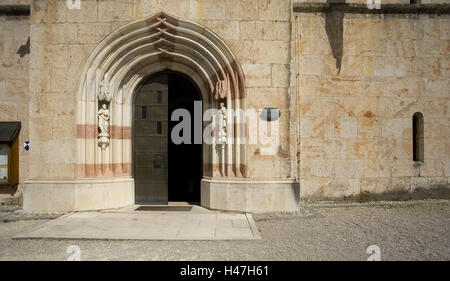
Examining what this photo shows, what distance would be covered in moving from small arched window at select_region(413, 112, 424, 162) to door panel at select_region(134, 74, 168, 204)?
6.89 metres

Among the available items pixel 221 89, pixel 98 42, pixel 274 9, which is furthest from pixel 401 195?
pixel 98 42

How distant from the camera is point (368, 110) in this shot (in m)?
8.28

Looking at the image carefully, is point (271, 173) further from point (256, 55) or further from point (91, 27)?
Result: point (91, 27)

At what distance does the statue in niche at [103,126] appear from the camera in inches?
291

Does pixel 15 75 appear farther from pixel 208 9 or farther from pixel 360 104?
pixel 360 104

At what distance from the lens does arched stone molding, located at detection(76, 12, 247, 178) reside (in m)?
7.27

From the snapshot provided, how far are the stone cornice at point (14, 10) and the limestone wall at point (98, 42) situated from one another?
1.27 meters

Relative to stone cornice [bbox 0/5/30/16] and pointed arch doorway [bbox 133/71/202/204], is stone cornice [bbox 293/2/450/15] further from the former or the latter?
stone cornice [bbox 0/5/30/16]

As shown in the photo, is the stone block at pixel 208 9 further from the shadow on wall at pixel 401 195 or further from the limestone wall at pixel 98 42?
the shadow on wall at pixel 401 195

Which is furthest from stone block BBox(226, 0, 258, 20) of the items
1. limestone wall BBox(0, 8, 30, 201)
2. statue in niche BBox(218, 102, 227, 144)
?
limestone wall BBox(0, 8, 30, 201)

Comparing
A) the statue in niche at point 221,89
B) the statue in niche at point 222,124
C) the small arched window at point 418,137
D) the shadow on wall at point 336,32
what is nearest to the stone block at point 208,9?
the statue in niche at point 221,89

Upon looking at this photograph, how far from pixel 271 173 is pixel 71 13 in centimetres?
608

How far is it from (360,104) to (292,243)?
4.95 meters

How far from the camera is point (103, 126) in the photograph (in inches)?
293
